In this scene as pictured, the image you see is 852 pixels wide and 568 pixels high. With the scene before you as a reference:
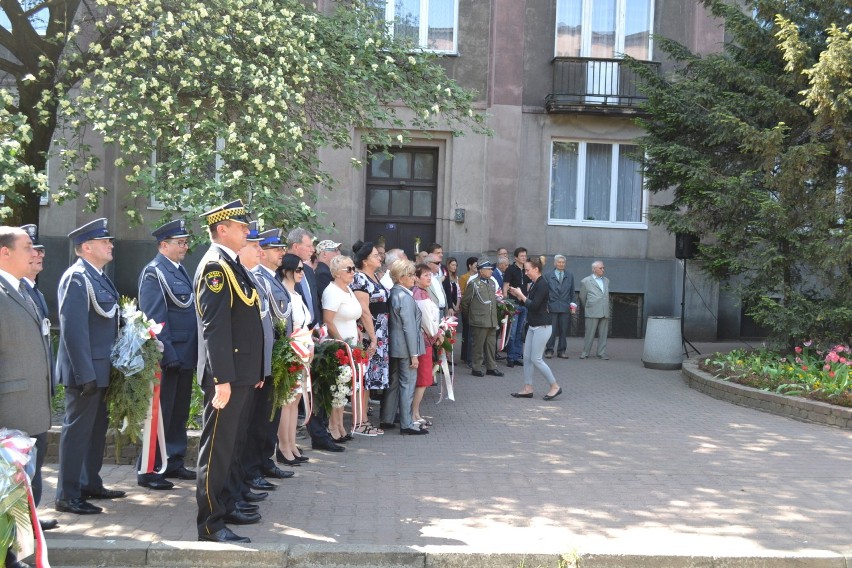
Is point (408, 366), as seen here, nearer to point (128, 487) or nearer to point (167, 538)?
point (128, 487)

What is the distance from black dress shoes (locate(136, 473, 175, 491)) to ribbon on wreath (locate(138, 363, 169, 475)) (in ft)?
0.23

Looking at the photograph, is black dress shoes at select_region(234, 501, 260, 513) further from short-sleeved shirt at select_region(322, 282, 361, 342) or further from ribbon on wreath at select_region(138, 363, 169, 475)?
short-sleeved shirt at select_region(322, 282, 361, 342)

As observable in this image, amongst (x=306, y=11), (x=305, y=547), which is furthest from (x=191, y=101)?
(x=305, y=547)

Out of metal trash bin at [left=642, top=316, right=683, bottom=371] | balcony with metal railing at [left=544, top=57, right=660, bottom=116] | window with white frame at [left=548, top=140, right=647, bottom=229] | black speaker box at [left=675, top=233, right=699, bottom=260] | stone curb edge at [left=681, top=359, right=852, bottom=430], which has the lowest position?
stone curb edge at [left=681, top=359, right=852, bottom=430]

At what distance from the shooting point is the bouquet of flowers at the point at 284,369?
726cm

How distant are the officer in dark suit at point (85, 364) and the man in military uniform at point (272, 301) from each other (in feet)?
3.85

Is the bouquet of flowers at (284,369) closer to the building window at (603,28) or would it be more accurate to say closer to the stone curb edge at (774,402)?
the stone curb edge at (774,402)

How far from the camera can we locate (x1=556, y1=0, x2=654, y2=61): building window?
A: 68.3ft

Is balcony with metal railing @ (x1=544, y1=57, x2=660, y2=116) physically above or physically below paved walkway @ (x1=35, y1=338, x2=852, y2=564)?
above

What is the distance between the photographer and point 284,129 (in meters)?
10.9

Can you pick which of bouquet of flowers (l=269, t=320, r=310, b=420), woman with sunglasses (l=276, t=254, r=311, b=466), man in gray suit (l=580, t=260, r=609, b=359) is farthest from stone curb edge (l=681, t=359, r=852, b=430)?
bouquet of flowers (l=269, t=320, r=310, b=420)

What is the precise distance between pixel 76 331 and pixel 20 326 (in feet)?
3.94

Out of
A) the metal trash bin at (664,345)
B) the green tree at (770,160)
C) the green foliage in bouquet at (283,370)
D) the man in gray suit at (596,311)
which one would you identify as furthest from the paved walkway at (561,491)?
the man in gray suit at (596,311)

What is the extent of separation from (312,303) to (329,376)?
0.75 meters
